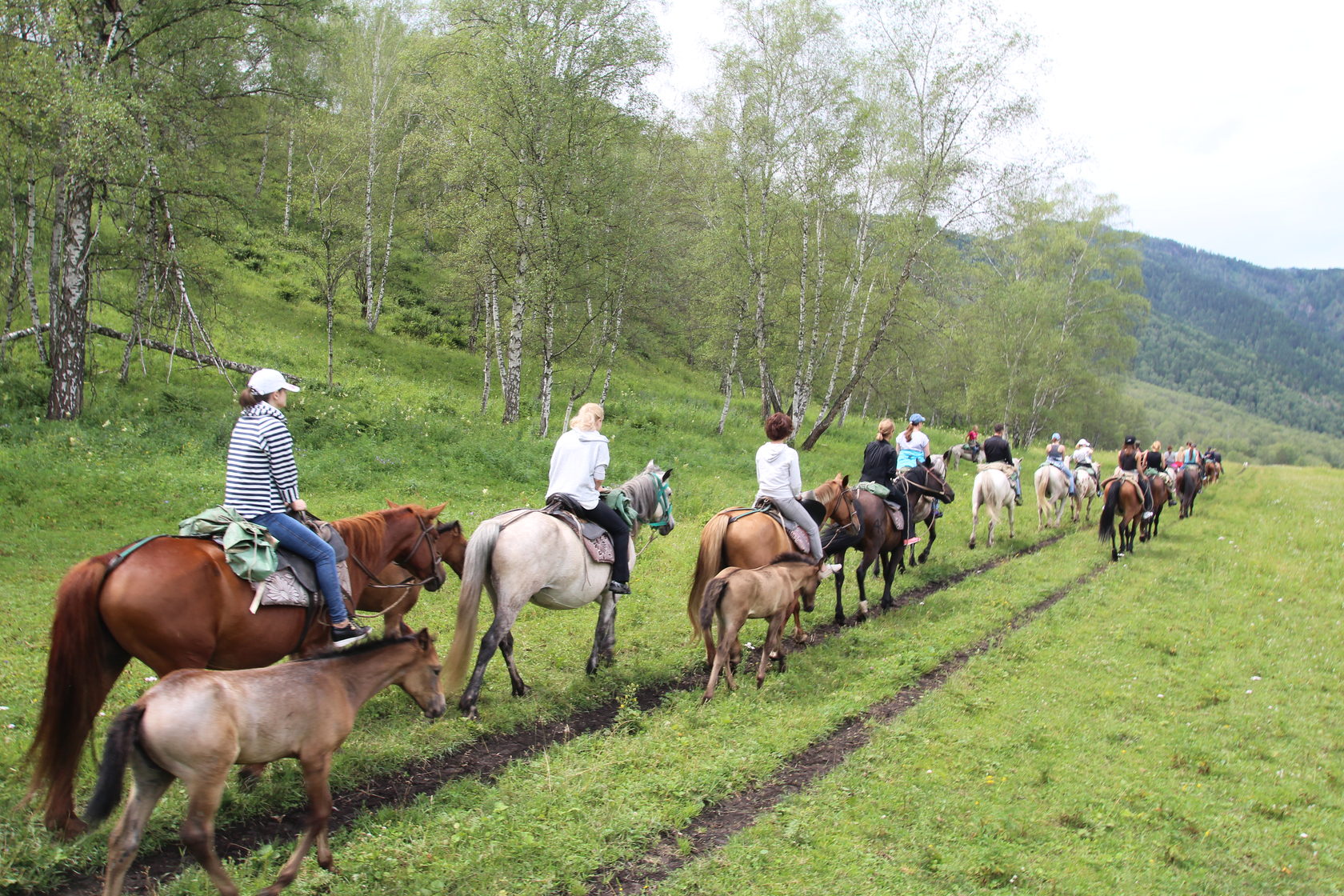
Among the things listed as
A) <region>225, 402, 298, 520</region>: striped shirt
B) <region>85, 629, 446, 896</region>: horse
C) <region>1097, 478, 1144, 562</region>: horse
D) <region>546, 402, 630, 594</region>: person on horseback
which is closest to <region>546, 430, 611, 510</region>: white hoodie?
<region>546, 402, 630, 594</region>: person on horseback

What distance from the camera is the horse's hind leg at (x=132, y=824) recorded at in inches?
161

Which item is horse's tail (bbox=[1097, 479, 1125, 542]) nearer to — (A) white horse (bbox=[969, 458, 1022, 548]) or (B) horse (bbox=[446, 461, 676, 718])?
(A) white horse (bbox=[969, 458, 1022, 548])

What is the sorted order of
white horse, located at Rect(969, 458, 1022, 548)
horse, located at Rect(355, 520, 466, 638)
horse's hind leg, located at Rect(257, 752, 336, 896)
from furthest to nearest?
white horse, located at Rect(969, 458, 1022, 548)
horse, located at Rect(355, 520, 466, 638)
horse's hind leg, located at Rect(257, 752, 336, 896)

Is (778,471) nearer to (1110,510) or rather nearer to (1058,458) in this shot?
(1110,510)

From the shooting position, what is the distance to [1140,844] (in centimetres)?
568

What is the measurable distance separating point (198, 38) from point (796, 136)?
51.4 ft

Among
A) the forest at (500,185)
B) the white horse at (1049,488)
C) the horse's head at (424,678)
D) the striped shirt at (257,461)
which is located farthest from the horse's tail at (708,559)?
the white horse at (1049,488)

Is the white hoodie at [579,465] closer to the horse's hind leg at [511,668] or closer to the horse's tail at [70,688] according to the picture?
the horse's hind leg at [511,668]

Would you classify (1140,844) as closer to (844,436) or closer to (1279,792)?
(1279,792)

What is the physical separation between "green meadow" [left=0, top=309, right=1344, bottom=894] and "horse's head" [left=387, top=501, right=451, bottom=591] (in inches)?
51.8

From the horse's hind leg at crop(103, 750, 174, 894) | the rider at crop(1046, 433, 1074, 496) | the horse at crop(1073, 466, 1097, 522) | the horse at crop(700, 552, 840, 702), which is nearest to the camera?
the horse's hind leg at crop(103, 750, 174, 894)

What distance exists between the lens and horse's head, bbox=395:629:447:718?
5.46 m

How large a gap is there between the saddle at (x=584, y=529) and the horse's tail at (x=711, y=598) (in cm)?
115

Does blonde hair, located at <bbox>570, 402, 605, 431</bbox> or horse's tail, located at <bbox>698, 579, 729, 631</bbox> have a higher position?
blonde hair, located at <bbox>570, 402, 605, 431</bbox>
